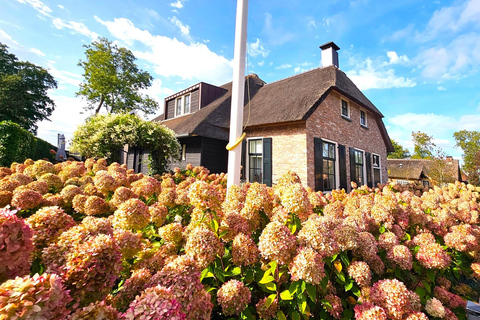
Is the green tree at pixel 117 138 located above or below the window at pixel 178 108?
below

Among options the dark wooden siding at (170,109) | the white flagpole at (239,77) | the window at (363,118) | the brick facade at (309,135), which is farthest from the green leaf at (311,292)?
the dark wooden siding at (170,109)

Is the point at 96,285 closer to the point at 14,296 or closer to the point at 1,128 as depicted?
A: the point at 14,296

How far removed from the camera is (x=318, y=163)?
764 centimetres

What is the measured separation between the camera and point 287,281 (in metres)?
1.09

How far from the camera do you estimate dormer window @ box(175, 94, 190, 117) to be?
13.3 metres

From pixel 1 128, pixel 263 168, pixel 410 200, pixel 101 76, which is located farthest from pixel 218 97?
pixel 101 76

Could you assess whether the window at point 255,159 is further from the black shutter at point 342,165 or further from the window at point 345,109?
the window at point 345,109

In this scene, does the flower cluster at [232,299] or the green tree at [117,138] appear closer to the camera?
the flower cluster at [232,299]

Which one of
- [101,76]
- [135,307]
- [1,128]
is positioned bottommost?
[135,307]

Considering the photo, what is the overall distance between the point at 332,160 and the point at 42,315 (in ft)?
30.1

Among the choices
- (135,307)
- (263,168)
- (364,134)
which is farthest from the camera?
(364,134)

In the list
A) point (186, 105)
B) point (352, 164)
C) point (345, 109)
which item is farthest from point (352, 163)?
point (186, 105)

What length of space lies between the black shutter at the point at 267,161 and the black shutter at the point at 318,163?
167cm

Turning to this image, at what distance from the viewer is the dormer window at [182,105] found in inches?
522
